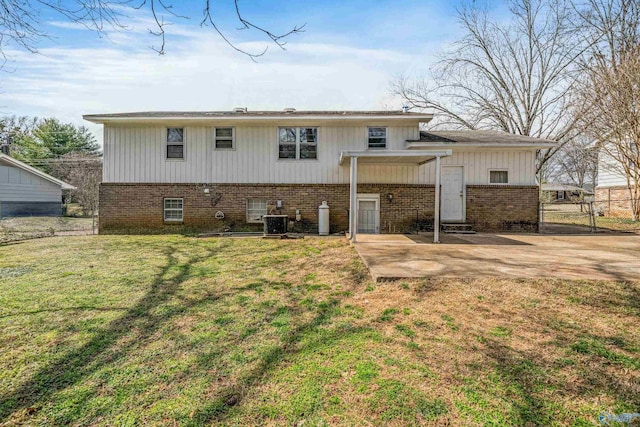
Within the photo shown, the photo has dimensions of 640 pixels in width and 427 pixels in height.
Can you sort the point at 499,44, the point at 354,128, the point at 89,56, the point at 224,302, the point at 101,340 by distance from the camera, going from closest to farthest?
1. the point at 101,340
2. the point at 224,302
3. the point at 89,56
4. the point at 354,128
5. the point at 499,44

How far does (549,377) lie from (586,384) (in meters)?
0.22

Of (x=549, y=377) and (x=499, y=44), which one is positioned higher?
(x=499, y=44)

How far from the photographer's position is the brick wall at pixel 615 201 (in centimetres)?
1759

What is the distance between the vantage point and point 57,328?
3.27 metres

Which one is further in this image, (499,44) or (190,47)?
(499,44)

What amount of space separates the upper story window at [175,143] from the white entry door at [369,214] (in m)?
6.25

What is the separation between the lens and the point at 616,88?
13.8 metres

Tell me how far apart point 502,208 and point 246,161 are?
29.2 feet

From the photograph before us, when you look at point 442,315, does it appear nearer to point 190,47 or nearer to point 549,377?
point 549,377

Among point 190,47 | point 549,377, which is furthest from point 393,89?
point 549,377

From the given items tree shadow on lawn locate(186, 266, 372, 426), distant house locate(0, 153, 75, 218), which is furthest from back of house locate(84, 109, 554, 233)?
distant house locate(0, 153, 75, 218)

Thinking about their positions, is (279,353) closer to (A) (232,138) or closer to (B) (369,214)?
(B) (369,214)

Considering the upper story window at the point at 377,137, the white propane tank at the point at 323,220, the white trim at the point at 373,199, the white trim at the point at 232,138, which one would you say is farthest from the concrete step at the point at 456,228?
the white trim at the point at 232,138

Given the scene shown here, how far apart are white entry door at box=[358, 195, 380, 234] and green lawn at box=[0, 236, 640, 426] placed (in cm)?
650
